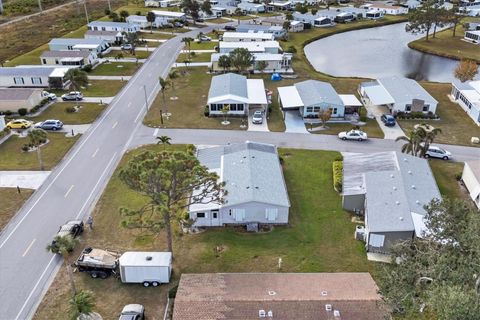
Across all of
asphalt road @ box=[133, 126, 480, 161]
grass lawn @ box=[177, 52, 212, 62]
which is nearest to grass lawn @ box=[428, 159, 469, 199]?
asphalt road @ box=[133, 126, 480, 161]

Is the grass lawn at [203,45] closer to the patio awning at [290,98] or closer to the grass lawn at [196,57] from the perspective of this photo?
the grass lawn at [196,57]

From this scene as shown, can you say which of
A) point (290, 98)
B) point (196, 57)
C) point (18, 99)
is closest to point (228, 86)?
point (290, 98)

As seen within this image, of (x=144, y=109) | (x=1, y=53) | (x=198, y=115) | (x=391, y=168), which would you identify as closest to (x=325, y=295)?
(x=391, y=168)

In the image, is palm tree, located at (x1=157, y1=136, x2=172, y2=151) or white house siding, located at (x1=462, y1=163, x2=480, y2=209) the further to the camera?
palm tree, located at (x1=157, y1=136, x2=172, y2=151)

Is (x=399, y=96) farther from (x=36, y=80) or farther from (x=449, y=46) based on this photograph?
(x=36, y=80)

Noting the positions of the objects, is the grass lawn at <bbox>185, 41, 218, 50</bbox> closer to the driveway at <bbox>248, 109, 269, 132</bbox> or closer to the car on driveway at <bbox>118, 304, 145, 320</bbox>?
the driveway at <bbox>248, 109, 269, 132</bbox>

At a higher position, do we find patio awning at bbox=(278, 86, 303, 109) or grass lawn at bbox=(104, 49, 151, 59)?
grass lawn at bbox=(104, 49, 151, 59)
